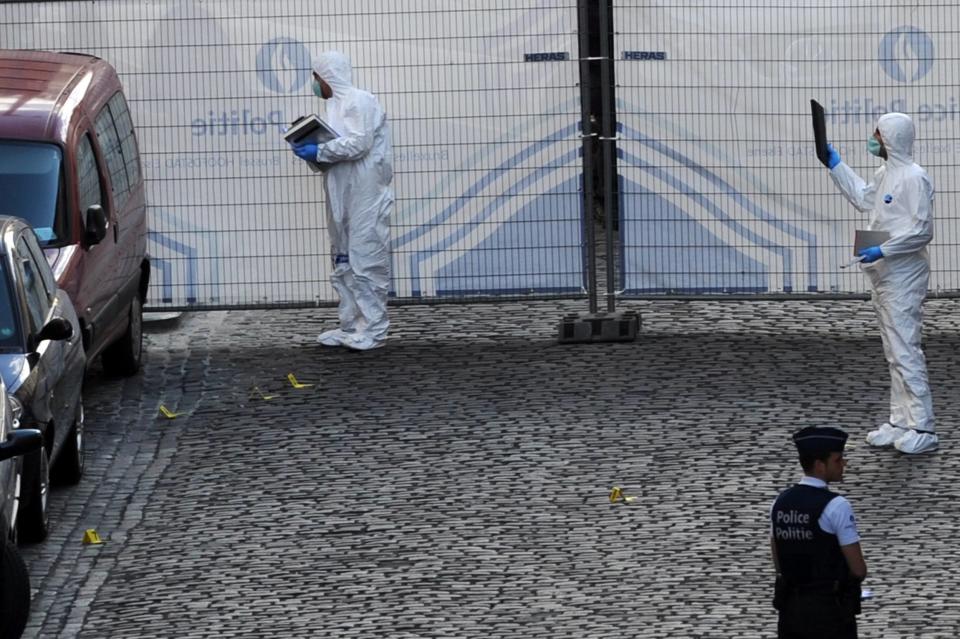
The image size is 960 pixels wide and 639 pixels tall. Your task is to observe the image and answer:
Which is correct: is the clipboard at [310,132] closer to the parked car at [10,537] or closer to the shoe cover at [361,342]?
the shoe cover at [361,342]

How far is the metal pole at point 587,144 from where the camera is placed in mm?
13695

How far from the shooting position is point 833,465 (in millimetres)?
7312

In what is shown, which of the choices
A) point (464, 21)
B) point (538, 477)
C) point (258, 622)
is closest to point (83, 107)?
point (464, 21)

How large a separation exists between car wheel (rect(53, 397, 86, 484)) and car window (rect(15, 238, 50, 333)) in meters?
0.62

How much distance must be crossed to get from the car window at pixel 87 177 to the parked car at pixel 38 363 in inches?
52.9

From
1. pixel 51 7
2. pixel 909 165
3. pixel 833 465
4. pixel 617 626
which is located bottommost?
pixel 617 626

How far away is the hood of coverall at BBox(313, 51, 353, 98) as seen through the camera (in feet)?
44.1

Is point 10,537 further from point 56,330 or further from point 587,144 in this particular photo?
point 587,144

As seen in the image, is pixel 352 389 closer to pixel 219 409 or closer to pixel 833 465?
pixel 219 409

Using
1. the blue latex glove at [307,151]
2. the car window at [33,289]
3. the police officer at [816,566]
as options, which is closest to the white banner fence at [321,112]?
the blue latex glove at [307,151]

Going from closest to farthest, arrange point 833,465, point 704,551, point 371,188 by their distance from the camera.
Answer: point 833,465
point 704,551
point 371,188

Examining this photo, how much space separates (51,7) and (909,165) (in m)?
6.22

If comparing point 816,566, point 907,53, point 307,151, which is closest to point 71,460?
point 307,151

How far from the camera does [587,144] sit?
13773 mm
